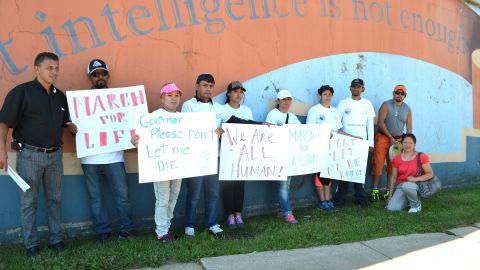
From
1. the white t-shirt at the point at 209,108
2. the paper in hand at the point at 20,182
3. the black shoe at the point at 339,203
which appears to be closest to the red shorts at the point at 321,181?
the black shoe at the point at 339,203

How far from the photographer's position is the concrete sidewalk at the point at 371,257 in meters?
4.16

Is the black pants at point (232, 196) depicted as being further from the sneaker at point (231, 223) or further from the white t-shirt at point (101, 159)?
the white t-shirt at point (101, 159)

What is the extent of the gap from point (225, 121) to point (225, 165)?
0.54 m

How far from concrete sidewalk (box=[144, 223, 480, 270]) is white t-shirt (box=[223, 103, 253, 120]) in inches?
70.4

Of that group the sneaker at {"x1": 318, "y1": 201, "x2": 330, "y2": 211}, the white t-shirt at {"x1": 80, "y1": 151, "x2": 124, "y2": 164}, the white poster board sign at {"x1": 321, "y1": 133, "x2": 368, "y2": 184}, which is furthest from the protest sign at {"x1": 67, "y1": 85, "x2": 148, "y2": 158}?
the sneaker at {"x1": 318, "y1": 201, "x2": 330, "y2": 211}

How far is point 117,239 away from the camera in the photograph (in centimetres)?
476

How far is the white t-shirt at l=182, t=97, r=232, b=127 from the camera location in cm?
512

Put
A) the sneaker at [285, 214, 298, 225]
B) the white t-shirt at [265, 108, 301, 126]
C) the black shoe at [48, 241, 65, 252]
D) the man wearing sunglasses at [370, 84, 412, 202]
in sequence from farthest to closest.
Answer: the man wearing sunglasses at [370, 84, 412, 202] < the white t-shirt at [265, 108, 301, 126] < the sneaker at [285, 214, 298, 225] < the black shoe at [48, 241, 65, 252]

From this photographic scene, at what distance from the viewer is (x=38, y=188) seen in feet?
14.0

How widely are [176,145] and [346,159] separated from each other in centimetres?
285

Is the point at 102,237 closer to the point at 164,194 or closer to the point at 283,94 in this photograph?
the point at 164,194

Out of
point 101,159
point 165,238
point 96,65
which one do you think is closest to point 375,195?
point 165,238

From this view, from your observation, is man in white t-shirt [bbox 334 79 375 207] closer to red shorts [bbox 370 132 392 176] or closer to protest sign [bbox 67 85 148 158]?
red shorts [bbox 370 132 392 176]

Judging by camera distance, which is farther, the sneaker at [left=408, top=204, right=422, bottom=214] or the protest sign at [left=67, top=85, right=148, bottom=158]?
the sneaker at [left=408, top=204, right=422, bottom=214]
